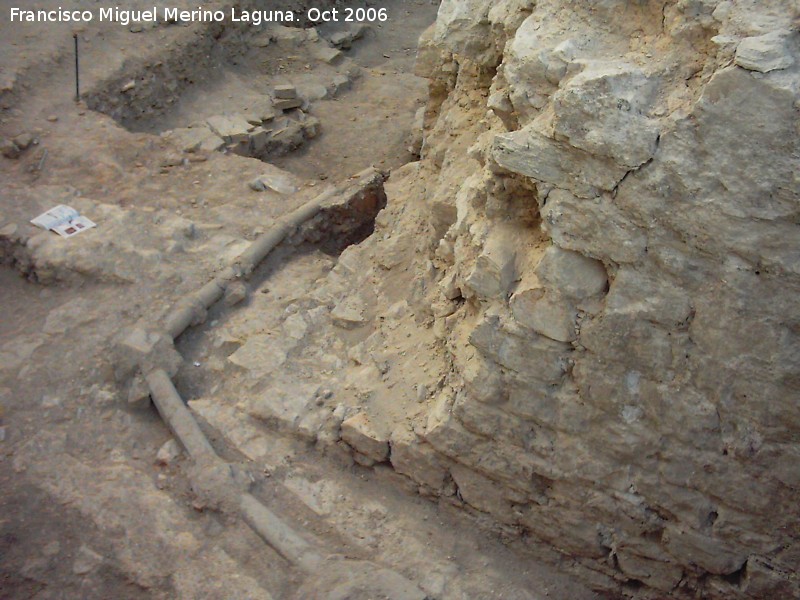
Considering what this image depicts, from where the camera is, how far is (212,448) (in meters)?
4.60

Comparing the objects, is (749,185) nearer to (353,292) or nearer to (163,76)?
(353,292)

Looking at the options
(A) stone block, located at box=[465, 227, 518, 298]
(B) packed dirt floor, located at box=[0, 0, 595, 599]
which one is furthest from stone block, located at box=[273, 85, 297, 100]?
(A) stone block, located at box=[465, 227, 518, 298]

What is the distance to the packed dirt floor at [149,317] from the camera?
413 centimetres

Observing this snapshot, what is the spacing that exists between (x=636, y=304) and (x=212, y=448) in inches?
100

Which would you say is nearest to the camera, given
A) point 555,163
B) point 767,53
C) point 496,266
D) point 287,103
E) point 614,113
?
point 767,53

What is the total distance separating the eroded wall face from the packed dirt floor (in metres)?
0.48

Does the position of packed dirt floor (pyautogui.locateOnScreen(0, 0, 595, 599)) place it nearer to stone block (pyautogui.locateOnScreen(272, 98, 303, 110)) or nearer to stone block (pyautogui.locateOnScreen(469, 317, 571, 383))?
stone block (pyautogui.locateOnScreen(272, 98, 303, 110))

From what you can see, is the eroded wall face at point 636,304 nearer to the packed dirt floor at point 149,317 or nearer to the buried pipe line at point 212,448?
the packed dirt floor at point 149,317

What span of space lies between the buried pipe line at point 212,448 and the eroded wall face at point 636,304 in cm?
69

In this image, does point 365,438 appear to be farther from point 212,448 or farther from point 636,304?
point 636,304

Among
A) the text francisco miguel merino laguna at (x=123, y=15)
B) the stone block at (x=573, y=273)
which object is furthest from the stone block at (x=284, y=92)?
the stone block at (x=573, y=273)

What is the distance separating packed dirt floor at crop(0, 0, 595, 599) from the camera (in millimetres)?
4133

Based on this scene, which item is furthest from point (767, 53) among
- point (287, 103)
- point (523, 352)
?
point (287, 103)

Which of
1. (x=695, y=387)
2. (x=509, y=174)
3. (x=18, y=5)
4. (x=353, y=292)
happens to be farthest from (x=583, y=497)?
(x=18, y=5)
